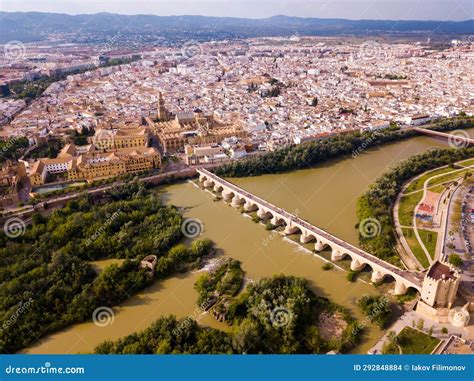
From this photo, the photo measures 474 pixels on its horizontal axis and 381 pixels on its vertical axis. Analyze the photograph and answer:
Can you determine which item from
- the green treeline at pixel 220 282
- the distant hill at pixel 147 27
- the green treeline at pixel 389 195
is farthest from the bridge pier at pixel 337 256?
the distant hill at pixel 147 27

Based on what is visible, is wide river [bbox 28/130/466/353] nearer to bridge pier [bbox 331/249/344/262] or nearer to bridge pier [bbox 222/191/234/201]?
bridge pier [bbox 222/191/234/201]

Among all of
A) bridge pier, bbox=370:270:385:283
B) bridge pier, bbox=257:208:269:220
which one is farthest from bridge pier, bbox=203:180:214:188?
bridge pier, bbox=370:270:385:283

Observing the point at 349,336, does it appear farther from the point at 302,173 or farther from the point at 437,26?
the point at 437,26

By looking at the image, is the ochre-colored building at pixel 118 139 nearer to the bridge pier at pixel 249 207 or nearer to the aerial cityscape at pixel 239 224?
the aerial cityscape at pixel 239 224

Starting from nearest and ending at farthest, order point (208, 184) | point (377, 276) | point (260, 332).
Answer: point (260, 332), point (377, 276), point (208, 184)

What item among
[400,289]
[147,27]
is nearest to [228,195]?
[400,289]

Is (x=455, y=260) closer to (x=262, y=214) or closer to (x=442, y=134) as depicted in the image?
(x=262, y=214)

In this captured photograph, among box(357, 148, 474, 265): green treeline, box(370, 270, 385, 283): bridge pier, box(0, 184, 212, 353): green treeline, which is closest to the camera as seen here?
box(0, 184, 212, 353): green treeline
